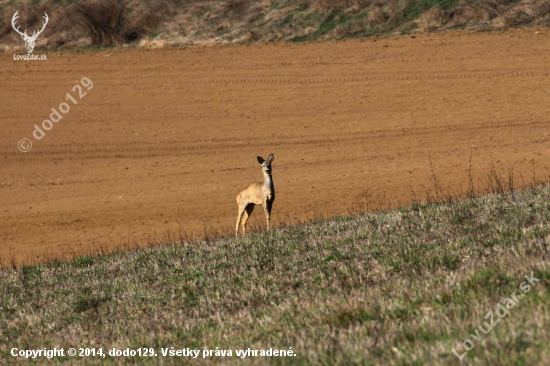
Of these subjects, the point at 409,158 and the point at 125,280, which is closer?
the point at 125,280

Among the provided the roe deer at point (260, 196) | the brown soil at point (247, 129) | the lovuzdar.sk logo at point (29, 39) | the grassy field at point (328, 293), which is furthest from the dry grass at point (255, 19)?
the grassy field at point (328, 293)

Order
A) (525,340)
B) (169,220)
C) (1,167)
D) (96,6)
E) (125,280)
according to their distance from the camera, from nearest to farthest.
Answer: (525,340), (125,280), (169,220), (1,167), (96,6)

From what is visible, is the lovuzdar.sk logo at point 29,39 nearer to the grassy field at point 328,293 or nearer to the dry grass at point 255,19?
the dry grass at point 255,19

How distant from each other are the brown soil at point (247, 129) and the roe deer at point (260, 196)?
1.65 m

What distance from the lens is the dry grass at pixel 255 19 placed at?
3319 centimetres

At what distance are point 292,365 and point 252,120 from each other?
22774mm

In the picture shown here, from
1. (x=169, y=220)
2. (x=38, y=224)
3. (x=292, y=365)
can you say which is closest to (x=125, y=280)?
(x=292, y=365)

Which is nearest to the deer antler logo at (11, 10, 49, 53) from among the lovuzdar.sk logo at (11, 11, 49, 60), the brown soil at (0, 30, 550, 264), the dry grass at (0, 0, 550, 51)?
the lovuzdar.sk logo at (11, 11, 49, 60)

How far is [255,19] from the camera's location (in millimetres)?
35906

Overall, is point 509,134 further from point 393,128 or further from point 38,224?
point 38,224

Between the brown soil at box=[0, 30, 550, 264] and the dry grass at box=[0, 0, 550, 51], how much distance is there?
0.94m

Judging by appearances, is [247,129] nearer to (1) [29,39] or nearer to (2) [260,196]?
(2) [260,196]

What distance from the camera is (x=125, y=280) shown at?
10.9 m

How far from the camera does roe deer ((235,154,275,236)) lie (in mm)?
16625
